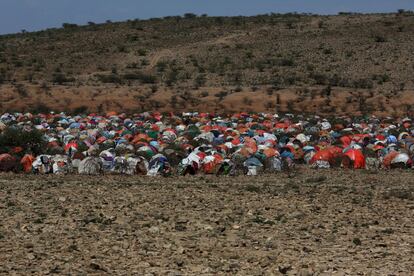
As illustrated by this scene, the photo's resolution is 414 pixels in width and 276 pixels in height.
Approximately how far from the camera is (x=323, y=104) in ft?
132

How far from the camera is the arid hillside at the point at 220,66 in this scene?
4094cm

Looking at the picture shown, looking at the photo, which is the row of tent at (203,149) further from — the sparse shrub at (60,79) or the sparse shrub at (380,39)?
the sparse shrub at (380,39)

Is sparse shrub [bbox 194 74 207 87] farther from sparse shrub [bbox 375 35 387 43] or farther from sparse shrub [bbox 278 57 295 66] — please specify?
sparse shrub [bbox 375 35 387 43]

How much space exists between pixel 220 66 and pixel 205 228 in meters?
43.9

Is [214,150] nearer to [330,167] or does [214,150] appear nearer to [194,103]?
[330,167]

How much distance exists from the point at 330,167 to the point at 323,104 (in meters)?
21.3

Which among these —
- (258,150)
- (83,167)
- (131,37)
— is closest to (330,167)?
(258,150)

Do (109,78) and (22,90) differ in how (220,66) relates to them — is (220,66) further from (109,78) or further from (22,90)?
(22,90)

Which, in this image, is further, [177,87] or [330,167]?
[177,87]

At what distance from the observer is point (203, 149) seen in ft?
65.5

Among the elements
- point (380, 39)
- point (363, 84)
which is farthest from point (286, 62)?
point (380, 39)

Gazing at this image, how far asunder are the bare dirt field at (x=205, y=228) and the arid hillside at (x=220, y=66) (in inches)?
1004

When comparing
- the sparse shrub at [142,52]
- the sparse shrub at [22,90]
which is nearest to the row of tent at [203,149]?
the sparse shrub at [22,90]

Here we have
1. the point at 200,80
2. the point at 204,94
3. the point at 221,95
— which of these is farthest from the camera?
the point at 200,80
